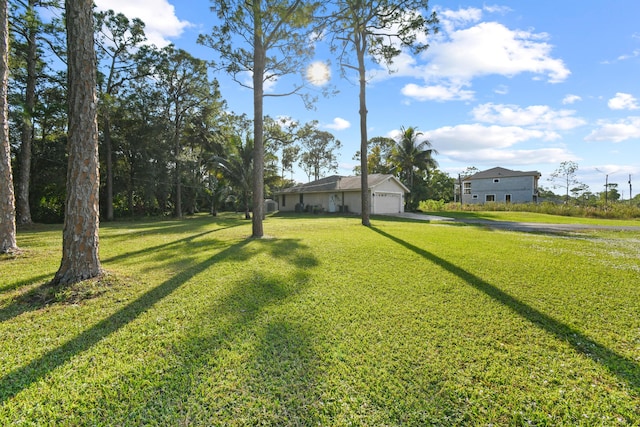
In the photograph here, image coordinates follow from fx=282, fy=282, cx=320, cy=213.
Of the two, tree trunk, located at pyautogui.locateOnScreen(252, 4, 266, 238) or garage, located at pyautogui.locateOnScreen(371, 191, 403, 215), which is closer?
tree trunk, located at pyautogui.locateOnScreen(252, 4, 266, 238)

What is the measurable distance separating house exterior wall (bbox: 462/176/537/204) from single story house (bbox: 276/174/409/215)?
19589mm

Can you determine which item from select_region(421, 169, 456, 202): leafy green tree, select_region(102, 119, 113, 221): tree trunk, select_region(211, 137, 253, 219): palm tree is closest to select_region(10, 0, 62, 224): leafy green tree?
select_region(102, 119, 113, 221): tree trunk

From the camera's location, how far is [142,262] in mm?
6035

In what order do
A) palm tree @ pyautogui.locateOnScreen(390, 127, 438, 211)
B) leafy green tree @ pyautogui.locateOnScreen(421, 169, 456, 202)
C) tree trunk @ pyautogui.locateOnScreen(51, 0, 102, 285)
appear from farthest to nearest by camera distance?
1. leafy green tree @ pyautogui.locateOnScreen(421, 169, 456, 202)
2. palm tree @ pyautogui.locateOnScreen(390, 127, 438, 211)
3. tree trunk @ pyautogui.locateOnScreen(51, 0, 102, 285)

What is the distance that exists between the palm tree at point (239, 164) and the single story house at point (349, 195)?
767 cm

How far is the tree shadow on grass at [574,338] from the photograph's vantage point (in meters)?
2.47

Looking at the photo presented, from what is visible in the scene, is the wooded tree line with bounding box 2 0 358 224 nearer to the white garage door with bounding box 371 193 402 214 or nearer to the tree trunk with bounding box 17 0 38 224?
the tree trunk with bounding box 17 0 38 224

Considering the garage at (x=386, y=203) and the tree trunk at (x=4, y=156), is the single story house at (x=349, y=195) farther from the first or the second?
the tree trunk at (x=4, y=156)

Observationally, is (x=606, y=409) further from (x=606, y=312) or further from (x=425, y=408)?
(x=606, y=312)

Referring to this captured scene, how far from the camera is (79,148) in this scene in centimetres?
419

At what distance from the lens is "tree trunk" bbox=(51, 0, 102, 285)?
418cm

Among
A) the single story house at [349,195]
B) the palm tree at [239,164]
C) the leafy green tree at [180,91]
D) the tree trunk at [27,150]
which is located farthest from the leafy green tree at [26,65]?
the single story house at [349,195]

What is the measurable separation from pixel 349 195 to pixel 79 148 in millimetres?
20821

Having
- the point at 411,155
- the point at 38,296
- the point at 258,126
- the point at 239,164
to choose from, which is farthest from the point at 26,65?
the point at 411,155
